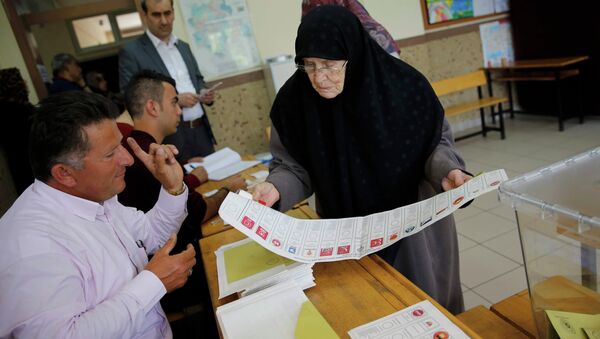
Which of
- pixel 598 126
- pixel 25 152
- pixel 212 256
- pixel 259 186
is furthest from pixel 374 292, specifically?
pixel 598 126

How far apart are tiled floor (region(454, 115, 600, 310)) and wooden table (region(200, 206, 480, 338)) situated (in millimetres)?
524

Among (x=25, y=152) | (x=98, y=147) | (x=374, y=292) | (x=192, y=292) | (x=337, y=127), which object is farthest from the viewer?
(x=25, y=152)

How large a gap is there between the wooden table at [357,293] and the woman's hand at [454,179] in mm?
282

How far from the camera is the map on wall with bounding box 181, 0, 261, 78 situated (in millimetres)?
3840

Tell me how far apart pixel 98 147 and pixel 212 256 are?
47 cm

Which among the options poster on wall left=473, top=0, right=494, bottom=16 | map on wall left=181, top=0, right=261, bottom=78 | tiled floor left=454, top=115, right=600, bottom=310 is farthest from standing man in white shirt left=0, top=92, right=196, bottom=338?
poster on wall left=473, top=0, right=494, bottom=16

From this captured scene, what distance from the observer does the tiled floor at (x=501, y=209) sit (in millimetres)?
2189

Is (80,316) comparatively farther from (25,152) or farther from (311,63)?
(25,152)

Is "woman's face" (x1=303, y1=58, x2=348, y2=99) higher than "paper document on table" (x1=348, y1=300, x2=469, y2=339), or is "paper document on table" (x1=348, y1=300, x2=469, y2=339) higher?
"woman's face" (x1=303, y1=58, x2=348, y2=99)

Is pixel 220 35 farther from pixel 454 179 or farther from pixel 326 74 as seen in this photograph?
pixel 454 179

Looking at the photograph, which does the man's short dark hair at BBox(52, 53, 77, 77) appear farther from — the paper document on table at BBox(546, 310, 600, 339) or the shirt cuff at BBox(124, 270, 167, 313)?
the paper document on table at BBox(546, 310, 600, 339)

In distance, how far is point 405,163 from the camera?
1.27 meters

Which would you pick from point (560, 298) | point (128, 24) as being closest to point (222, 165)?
point (560, 298)

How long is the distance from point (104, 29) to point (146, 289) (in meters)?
7.26
